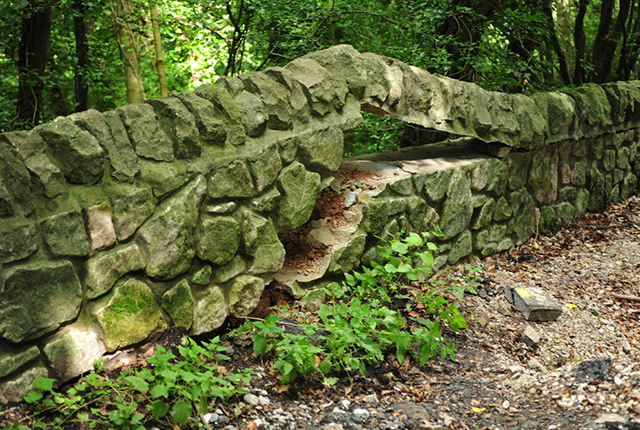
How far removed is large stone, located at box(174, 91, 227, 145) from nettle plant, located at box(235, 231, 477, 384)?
3.13ft

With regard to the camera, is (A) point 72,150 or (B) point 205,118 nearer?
(A) point 72,150

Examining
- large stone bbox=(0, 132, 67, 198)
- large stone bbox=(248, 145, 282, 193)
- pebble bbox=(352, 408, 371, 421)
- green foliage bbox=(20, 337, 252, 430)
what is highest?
large stone bbox=(0, 132, 67, 198)

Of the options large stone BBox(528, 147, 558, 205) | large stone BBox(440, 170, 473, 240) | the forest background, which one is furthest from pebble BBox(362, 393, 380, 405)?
the forest background

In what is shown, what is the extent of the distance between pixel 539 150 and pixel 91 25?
21.1ft

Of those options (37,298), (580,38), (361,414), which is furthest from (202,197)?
(580,38)

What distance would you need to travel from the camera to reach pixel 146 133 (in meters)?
2.81

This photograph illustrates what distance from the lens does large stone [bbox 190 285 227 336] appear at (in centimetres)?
300

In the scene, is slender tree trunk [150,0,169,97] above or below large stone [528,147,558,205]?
above

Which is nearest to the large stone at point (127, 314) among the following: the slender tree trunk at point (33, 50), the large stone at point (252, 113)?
the large stone at point (252, 113)

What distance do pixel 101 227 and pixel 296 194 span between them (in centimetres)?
122

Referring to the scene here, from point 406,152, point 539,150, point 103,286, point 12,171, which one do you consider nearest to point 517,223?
point 539,150

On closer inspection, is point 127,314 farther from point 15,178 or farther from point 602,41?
point 602,41

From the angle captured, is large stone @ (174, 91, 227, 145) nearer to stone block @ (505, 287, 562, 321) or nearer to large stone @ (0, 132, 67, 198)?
large stone @ (0, 132, 67, 198)

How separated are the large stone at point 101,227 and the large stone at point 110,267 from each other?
0.15 feet
